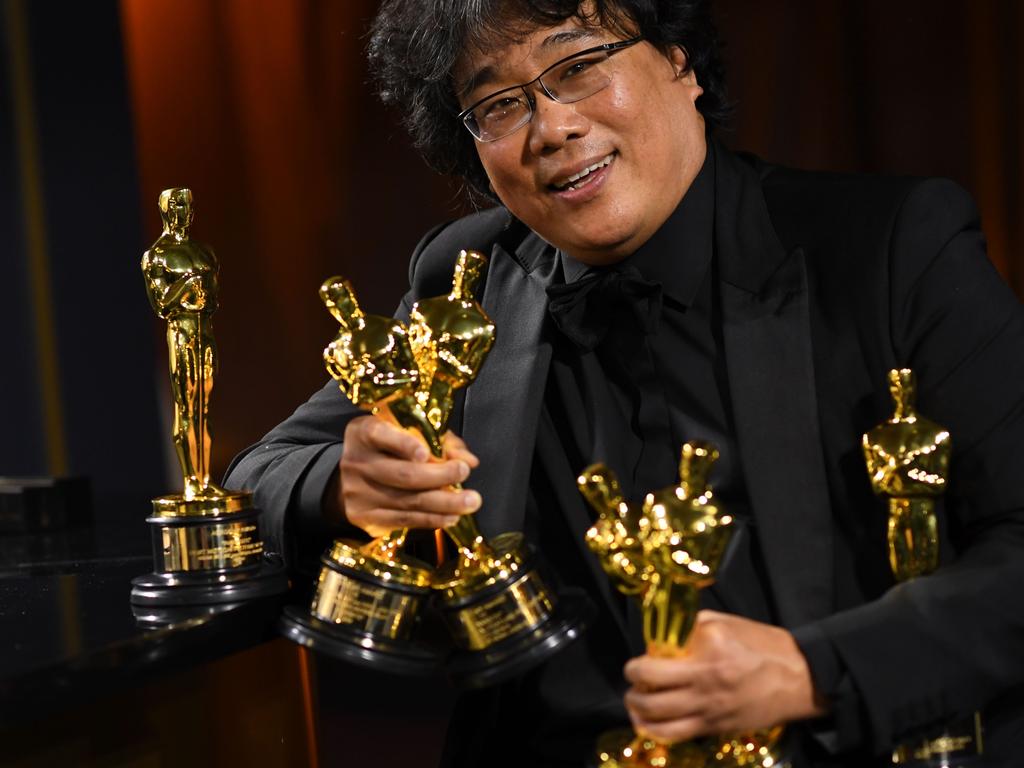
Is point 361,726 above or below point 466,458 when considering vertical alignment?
below

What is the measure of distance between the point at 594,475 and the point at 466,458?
6.9 inches

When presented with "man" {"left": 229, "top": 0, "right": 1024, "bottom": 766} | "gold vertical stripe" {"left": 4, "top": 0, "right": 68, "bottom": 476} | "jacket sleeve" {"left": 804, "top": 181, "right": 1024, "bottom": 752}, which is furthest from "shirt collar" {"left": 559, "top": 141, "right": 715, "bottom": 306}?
"gold vertical stripe" {"left": 4, "top": 0, "right": 68, "bottom": 476}

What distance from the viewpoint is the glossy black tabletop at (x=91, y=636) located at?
1090 mm

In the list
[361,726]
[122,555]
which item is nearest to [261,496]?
[122,555]

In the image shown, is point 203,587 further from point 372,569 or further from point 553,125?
point 553,125

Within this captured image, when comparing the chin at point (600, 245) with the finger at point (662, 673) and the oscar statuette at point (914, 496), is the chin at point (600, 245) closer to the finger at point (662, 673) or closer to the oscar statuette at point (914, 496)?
the oscar statuette at point (914, 496)

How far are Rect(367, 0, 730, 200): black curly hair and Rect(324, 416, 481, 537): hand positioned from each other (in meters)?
0.48

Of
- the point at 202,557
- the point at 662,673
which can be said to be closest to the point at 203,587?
the point at 202,557

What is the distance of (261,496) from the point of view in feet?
5.00

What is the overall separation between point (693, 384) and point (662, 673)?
50 centimetres

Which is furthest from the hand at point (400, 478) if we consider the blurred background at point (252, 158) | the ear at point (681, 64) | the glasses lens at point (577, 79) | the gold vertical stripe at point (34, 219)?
the gold vertical stripe at point (34, 219)

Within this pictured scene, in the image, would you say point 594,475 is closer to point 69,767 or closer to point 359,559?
point 359,559

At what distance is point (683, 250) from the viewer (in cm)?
→ 152

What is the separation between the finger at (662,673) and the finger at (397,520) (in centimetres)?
23
